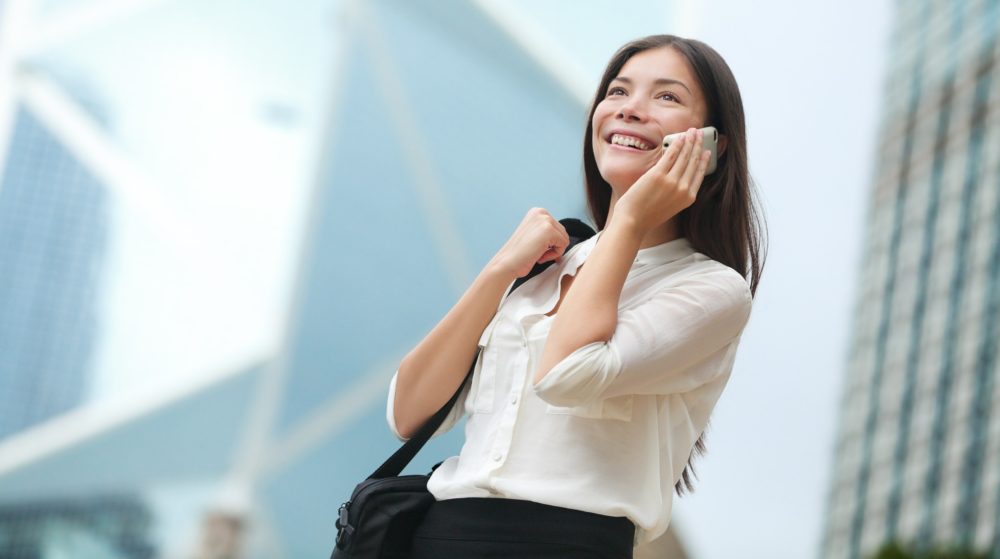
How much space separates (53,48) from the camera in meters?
20.6

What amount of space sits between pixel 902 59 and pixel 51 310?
44.5 metres

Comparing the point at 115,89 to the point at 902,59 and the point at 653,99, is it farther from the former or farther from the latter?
the point at 902,59

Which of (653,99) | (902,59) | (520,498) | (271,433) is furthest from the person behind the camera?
(902,59)

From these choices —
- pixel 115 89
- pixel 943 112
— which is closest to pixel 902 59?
pixel 943 112

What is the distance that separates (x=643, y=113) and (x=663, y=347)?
411 mm

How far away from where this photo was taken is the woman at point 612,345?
171 cm

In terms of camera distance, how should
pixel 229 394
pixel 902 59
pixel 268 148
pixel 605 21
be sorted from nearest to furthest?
pixel 605 21 → pixel 229 394 → pixel 268 148 → pixel 902 59

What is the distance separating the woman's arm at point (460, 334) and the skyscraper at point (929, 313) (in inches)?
1526

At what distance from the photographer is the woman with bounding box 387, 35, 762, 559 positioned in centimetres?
171

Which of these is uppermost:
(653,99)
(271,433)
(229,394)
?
(229,394)

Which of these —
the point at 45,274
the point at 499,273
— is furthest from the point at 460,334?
the point at 45,274

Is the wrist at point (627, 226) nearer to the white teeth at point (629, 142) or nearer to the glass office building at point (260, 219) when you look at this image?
the white teeth at point (629, 142)

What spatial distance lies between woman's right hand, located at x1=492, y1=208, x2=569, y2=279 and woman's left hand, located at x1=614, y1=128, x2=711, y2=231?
0.59 ft

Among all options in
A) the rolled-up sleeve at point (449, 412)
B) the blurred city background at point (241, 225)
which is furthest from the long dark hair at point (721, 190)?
the blurred city background at point (241, 225)
